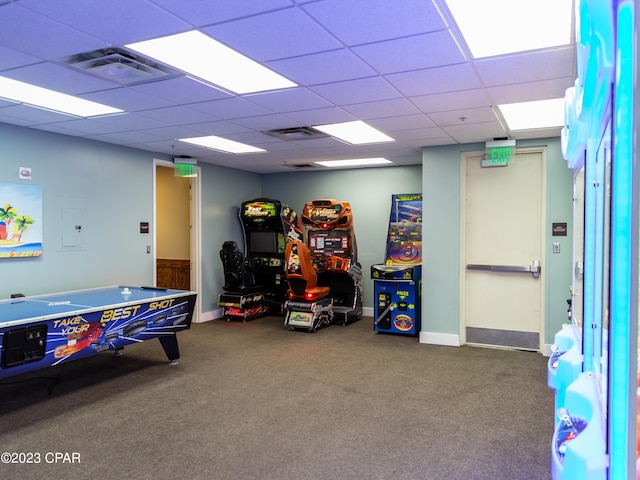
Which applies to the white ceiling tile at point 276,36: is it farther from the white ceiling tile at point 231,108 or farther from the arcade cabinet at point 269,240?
the arcade cabinet at point 269,240

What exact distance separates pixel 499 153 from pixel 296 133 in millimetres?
2283

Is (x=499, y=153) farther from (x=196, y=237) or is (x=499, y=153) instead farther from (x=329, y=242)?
(x=196, y=237)

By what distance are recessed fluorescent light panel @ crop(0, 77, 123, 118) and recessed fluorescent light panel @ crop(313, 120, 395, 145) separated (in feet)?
6.61

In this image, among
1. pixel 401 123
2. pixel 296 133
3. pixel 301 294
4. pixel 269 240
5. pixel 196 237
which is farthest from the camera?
pixel 269 240

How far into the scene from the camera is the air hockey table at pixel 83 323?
3.20m

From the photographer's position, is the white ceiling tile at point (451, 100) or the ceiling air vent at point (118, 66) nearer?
the ceiling air vent at point (118, 66)

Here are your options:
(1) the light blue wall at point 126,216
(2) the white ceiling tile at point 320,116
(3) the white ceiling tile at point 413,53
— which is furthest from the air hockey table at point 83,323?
(3) the white ceiling tile at point 413,53

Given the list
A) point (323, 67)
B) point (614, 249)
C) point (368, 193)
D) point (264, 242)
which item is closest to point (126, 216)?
point (264, 242)

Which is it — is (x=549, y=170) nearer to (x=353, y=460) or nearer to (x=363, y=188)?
(x=363, y=188)

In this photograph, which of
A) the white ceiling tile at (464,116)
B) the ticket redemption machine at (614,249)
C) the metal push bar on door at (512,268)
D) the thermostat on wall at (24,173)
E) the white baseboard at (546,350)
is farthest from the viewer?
the metal push bar on door at (512,268)

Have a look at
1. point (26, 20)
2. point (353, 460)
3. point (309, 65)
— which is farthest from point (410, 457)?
point (26, 20)

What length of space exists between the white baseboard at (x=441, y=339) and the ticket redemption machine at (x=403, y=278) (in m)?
0.32

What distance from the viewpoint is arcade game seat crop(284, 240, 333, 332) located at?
6.41 m

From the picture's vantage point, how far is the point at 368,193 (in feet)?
25.2
